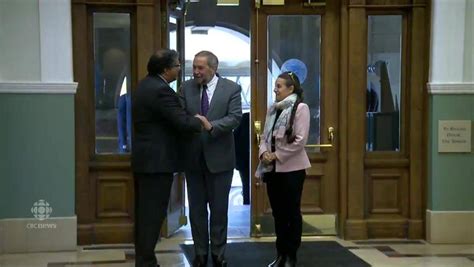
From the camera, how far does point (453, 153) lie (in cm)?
621

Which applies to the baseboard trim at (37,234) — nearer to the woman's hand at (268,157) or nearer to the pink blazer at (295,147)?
the woman's hand at (268,157)

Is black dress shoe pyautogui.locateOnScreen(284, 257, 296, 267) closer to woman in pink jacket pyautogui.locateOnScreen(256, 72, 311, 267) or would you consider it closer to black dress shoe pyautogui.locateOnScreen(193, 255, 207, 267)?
woman in pink jacket pyautogui.locateOnScreen(256, 72, 311, 267)

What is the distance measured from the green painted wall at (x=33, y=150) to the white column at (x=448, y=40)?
3.09 metres

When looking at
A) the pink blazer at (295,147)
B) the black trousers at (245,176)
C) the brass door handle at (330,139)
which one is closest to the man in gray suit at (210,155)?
the pink blazer at (295,147)

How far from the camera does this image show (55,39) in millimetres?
5816

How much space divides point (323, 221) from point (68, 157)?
Answer: 2309mm

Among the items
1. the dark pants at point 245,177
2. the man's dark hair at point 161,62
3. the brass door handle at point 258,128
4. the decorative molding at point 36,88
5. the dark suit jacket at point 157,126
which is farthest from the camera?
the dark pants at point 245,177

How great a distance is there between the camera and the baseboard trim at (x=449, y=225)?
6219 mm

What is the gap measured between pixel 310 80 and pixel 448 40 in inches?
48.3

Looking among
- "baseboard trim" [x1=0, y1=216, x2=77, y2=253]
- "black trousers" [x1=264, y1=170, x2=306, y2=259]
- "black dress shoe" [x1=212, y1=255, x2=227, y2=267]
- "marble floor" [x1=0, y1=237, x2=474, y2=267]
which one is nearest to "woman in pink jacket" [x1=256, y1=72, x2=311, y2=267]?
"black trousers" [x1=264, y1=170, x2=306, y2=259]

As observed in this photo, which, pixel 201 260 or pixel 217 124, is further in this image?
pixel 201 260

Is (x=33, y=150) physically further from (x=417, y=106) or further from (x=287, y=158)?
(x=417, y=106)

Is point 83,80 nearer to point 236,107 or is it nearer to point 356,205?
point 236,107

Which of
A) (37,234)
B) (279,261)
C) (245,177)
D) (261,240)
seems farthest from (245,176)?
(279,261)
